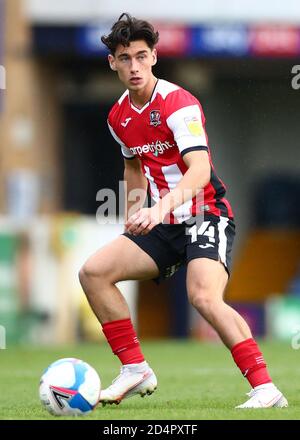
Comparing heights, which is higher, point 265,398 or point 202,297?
point 202,297

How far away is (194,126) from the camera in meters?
7.09

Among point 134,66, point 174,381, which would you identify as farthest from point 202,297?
point 174,381

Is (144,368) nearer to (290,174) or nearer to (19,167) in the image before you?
(19,167)

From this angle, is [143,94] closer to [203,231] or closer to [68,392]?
[203,231]

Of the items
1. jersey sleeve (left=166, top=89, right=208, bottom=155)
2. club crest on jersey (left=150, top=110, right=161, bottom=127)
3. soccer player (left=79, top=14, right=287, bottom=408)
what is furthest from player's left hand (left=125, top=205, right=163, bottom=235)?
club crest on jersey (left=150, top=110, right=161, bottom=127)

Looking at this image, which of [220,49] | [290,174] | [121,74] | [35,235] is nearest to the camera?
[121,74]

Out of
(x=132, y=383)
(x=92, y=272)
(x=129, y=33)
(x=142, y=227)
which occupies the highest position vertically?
(x=129, y=33)

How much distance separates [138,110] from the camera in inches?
293

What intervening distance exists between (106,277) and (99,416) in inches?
37.8

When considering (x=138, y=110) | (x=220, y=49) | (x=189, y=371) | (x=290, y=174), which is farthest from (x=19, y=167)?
(x=138, y=110)

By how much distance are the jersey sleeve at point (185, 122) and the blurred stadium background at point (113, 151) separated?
8.25 metres

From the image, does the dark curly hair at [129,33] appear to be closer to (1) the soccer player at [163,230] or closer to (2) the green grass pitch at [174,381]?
(1) the soccer player at [163,230]

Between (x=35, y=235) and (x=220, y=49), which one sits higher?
(x=220, y=49)

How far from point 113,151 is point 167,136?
561 inches
